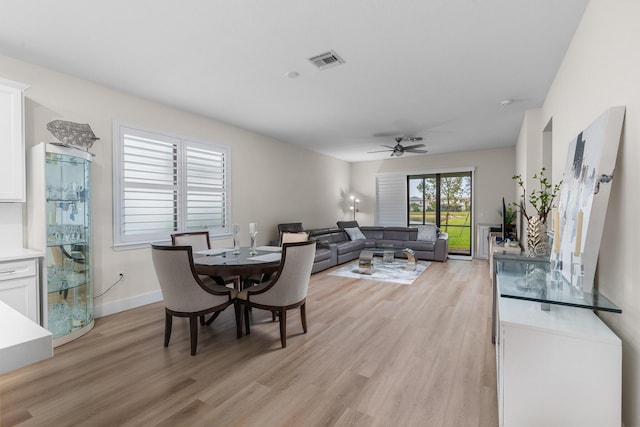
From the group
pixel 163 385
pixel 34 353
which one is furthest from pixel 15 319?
pixel 163 385

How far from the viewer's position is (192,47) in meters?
2.62

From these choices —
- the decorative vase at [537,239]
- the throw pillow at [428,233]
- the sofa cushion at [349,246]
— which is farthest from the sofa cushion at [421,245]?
the decorative vase at [537,239]

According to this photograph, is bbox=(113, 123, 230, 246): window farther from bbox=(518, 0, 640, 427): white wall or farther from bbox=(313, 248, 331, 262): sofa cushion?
bbox=(518, 0, 640, 427): white wall

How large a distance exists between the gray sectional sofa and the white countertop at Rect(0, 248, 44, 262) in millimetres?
3563

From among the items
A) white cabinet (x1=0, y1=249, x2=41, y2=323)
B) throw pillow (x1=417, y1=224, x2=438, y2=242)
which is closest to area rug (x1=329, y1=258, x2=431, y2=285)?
throw pillow (x1=417, y1=224, x2=438, y2=242)

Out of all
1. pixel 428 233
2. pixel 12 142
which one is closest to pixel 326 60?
pixel 12 142

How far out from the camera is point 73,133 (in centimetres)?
302

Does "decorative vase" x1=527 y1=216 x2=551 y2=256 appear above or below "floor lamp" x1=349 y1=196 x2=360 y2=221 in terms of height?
below

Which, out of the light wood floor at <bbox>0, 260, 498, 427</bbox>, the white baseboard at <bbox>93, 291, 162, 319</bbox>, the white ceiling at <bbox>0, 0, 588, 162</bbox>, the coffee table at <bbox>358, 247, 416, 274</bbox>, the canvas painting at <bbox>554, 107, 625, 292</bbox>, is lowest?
the light wood floor at <bbox>0, 260, 498, 427</bbox>

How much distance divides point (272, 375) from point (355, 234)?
5.55m

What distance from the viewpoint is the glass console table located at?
149 cm

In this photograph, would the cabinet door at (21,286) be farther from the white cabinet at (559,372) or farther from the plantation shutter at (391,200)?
the plantation shutter at (391,200)

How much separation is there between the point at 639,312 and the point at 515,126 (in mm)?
4747

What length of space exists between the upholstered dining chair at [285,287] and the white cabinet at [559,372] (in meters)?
1.59
